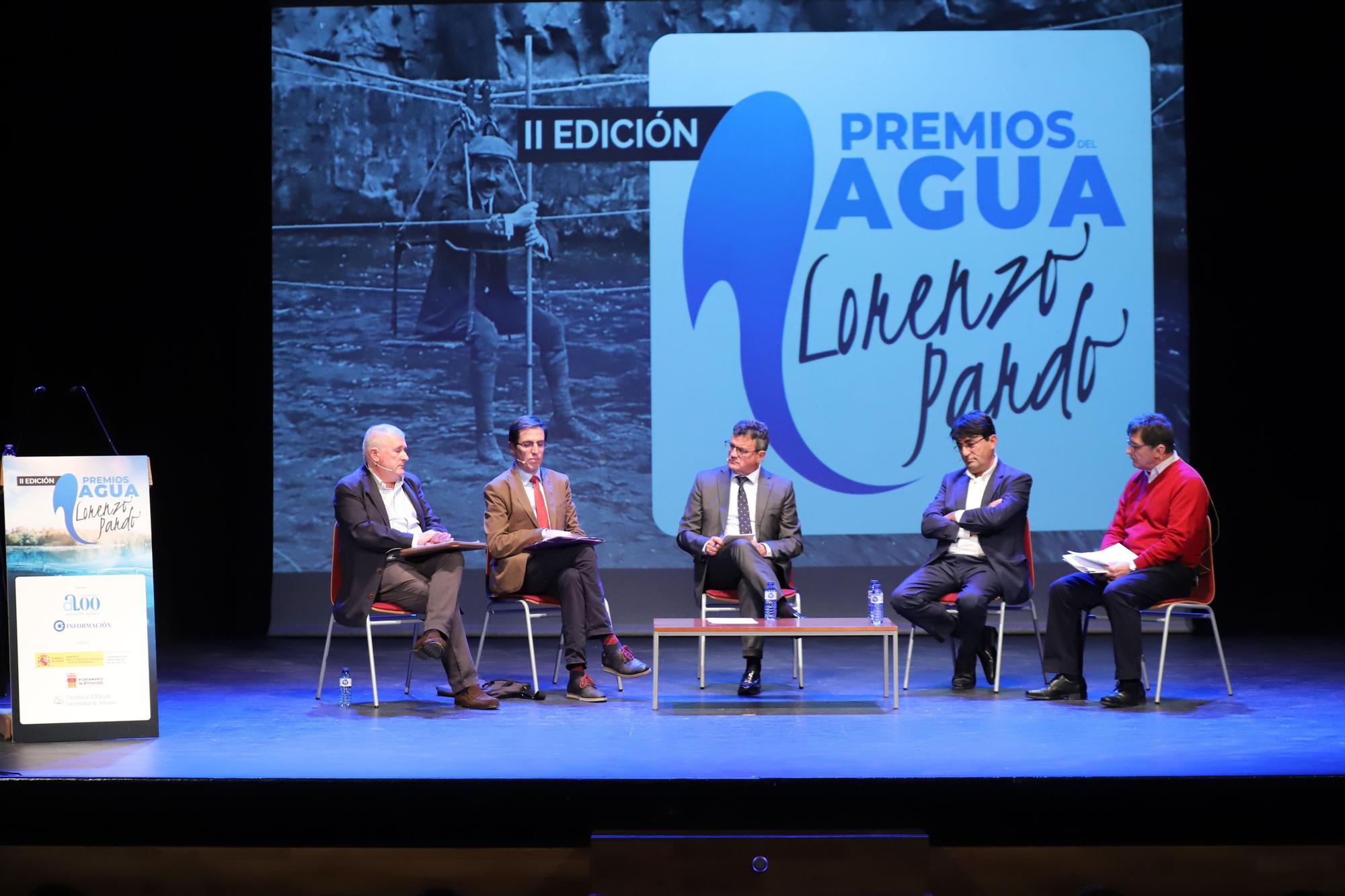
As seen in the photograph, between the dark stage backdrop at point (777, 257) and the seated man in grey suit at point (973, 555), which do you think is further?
the dark stage backdrop at point (777, 257)

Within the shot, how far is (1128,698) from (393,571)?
9.35 feet

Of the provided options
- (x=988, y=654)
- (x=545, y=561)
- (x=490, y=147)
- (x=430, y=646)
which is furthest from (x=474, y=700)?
(x=490, y=147)

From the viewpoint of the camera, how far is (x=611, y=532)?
284 inches

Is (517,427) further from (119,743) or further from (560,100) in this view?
(560,100)

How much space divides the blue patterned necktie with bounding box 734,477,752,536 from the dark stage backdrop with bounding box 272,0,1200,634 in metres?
1.52

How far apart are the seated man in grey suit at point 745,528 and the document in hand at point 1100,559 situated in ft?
3.71

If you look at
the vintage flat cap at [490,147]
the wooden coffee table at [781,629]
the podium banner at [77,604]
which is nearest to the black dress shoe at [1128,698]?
the wooden coffee table at [781,629]

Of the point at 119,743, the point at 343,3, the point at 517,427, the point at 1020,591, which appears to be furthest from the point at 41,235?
the point at 1020,591

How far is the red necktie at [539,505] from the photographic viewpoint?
532 cm

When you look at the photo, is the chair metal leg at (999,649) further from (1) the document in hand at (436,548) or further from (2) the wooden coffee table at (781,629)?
(1) the document in hand at (436,548)

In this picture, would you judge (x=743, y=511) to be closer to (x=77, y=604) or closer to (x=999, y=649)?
(x=999, y=649)

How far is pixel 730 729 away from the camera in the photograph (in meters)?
4.28

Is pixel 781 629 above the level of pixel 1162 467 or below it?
below

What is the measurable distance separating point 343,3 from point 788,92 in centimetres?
260
